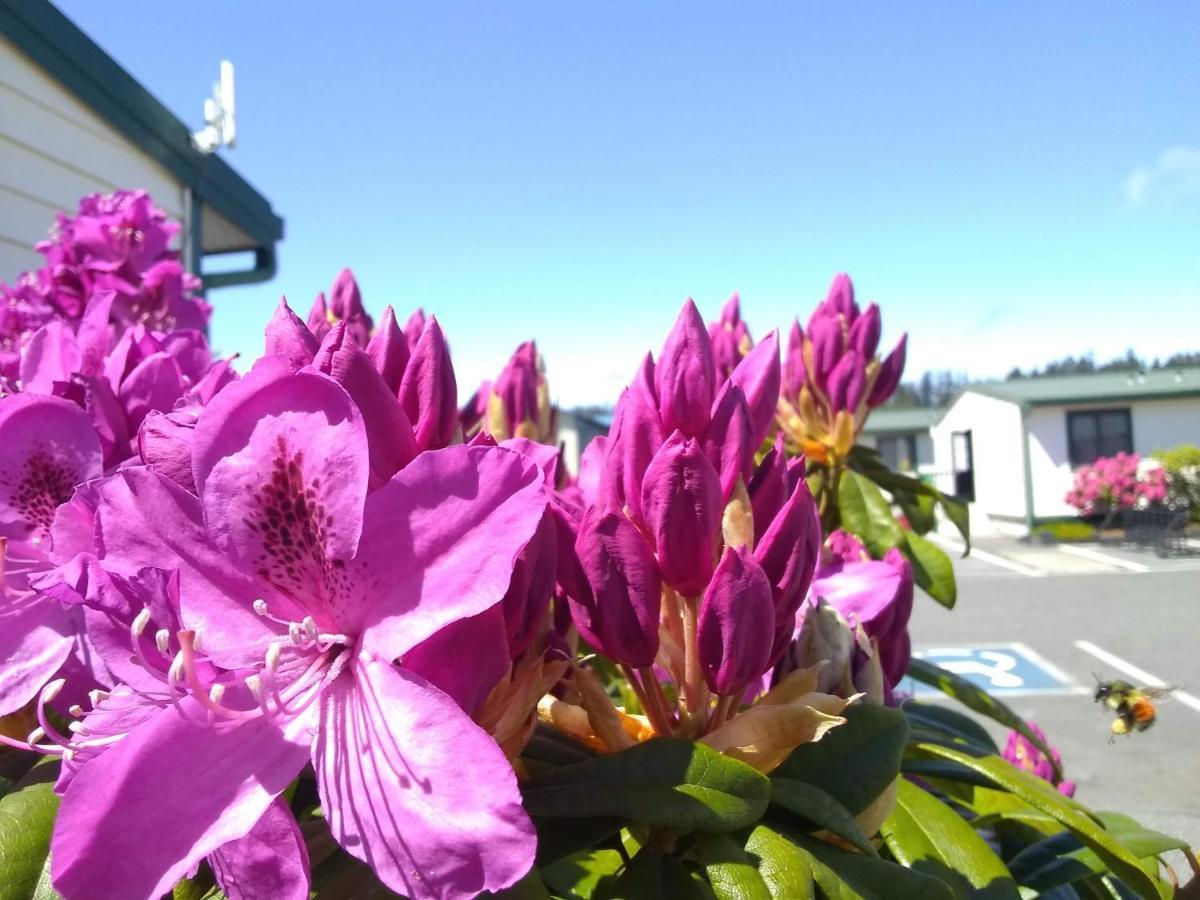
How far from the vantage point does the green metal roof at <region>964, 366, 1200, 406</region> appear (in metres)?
25.2

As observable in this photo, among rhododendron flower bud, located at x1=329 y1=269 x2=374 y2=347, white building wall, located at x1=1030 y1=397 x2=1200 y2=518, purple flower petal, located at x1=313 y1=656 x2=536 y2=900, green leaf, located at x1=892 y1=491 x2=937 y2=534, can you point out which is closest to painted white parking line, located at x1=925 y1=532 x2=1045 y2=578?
white building wall, located at x1=1030 y1=397 x2=1200 y2=518

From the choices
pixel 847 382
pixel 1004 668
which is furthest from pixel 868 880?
pixel 1004 668

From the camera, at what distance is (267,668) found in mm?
681

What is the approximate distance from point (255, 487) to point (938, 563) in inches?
87.8

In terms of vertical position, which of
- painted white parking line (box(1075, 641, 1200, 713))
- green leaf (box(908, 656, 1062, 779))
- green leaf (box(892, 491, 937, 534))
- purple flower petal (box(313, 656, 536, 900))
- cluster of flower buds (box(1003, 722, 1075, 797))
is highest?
A: green leaf (box(892, 491, 937, 534))

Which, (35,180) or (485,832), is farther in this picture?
(35,180)

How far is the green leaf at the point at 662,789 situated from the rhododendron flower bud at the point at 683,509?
0.16 metres

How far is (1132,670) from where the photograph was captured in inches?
478

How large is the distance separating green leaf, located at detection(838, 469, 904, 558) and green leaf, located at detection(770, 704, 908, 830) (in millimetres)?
1512

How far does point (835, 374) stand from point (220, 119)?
195 inches

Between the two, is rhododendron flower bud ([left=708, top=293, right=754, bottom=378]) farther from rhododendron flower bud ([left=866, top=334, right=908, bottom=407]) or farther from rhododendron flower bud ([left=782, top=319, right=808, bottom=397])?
rhododendron flower bud ([left=866, top=334, right=908, bottom=407])

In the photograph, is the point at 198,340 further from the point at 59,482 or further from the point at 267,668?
the point at 267,668

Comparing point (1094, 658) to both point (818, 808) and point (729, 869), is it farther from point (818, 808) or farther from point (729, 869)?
point (729, 869)

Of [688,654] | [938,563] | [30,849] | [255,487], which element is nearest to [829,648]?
[688,654]
